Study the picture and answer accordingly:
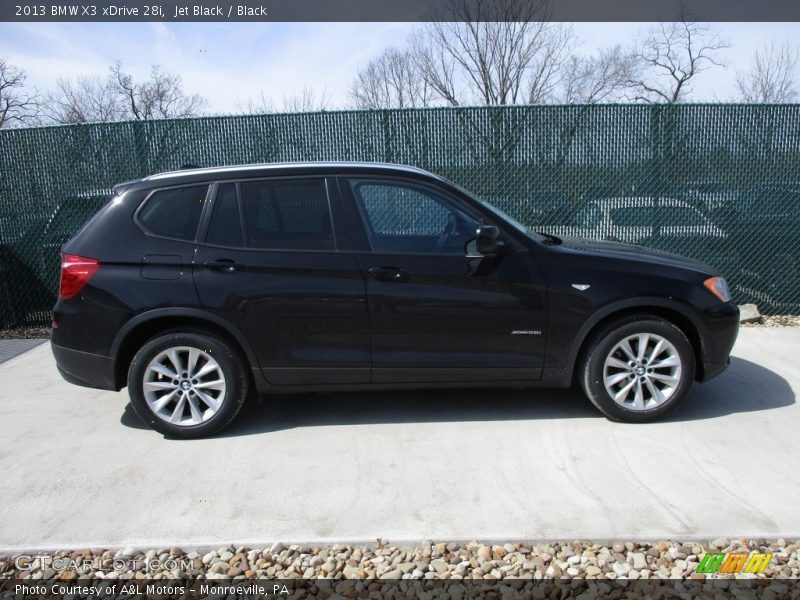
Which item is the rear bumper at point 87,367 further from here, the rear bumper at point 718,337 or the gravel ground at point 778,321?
the gravel ground at point 778,321

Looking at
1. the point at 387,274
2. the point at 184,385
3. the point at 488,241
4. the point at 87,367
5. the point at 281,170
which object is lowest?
the point at 184,385

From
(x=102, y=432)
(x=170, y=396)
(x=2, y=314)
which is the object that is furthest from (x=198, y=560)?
(x=2, y=314)

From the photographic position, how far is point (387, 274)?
4.22m

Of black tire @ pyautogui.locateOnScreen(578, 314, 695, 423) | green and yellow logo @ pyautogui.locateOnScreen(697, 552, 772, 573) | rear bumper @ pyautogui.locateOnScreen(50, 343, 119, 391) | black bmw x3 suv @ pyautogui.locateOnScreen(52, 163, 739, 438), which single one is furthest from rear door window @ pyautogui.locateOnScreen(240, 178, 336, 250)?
green and yellow logo @ pyautogui.locateOnScreen(697, 552, 772, 573)

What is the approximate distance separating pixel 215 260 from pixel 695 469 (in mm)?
3217

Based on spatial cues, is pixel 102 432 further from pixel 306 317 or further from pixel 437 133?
pixel 437 133

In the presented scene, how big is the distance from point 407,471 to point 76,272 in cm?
251

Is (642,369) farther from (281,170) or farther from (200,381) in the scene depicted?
(200,381)

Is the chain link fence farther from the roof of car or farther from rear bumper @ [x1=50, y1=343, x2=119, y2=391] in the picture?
rear bumper @ [x1=50, y1=343, x2=119, y2=391]

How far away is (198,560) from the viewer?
309 cm

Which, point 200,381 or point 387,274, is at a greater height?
point 387,274

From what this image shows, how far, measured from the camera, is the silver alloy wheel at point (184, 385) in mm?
4254

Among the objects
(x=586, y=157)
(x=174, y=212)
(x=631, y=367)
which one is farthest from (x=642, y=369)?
(x=586, y=157)

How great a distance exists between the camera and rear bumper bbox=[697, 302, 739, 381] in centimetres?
435
